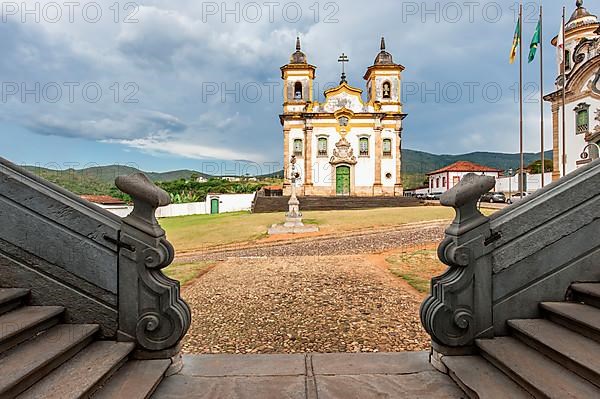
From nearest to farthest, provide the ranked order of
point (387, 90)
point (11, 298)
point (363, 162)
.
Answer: point (11, 298), point (363, 162), point (387, 90)

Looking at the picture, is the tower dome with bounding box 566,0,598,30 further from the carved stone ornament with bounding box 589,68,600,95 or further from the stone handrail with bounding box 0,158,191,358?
the stone handrail with bounding box 0,158,191,358

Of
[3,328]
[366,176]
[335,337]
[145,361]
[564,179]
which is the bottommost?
[335,337]

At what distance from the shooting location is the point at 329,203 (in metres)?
29.1

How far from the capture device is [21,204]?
2850mm

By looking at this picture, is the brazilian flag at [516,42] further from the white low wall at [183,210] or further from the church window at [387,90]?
the white low wall at [183,210]

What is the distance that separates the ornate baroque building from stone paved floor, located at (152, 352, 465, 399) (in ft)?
103

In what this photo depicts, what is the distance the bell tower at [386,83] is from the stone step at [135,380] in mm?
33461

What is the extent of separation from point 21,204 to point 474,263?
151 inches

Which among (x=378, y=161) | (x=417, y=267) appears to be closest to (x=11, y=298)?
(x=417, y=267)

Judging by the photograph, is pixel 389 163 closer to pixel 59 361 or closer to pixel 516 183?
pixel 516 183

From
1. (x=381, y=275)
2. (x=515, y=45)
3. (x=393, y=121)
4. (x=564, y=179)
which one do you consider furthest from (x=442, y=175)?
(x=564, y=179)

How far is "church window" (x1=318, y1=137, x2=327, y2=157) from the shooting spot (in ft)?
107

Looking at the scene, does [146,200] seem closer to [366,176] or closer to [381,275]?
[381,275]

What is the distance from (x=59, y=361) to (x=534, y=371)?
131 inches
